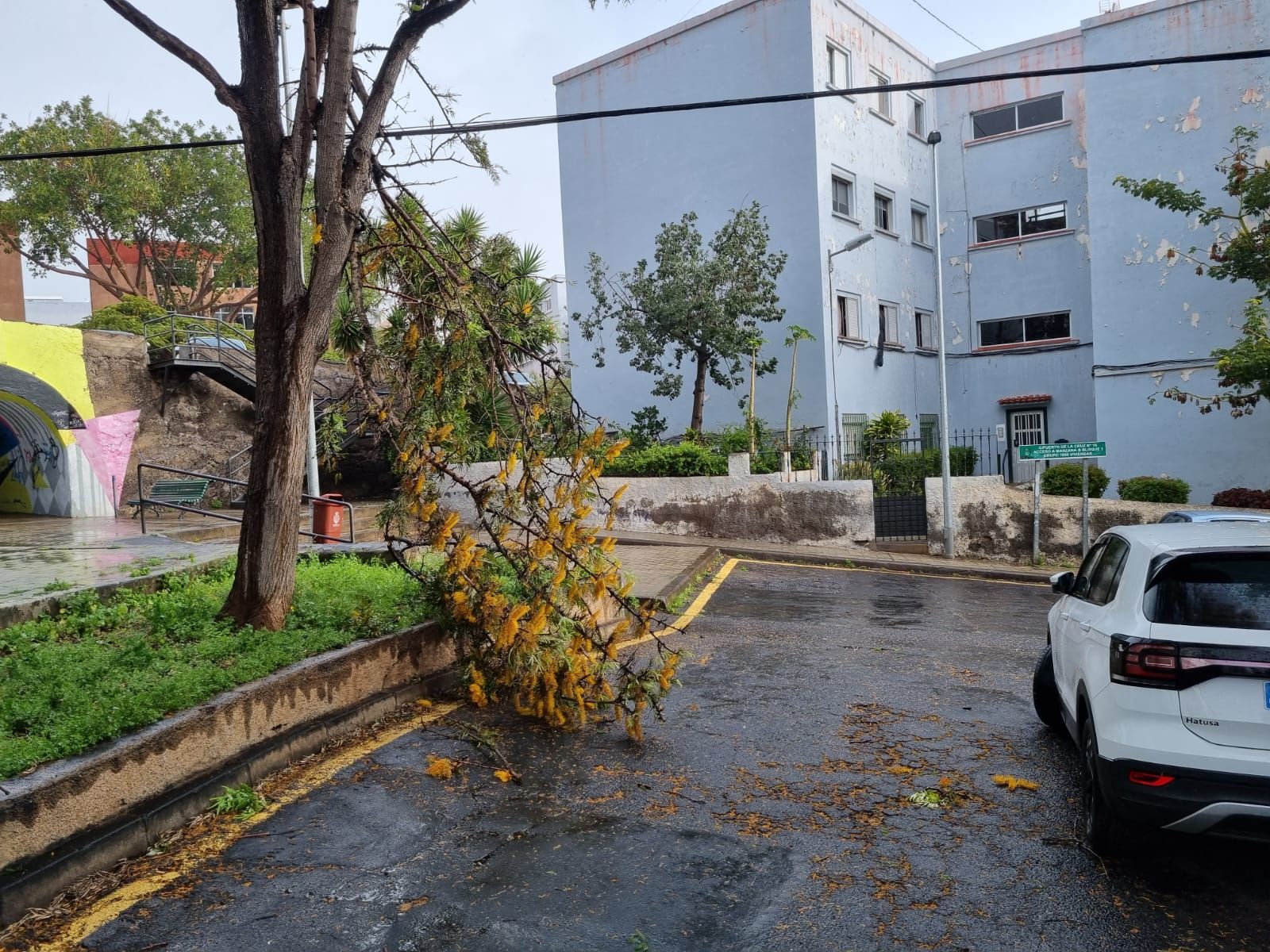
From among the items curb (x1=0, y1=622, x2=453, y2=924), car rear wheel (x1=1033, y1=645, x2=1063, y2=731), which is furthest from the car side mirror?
curb (x1=0, y1=622, x2=453, y2=924)

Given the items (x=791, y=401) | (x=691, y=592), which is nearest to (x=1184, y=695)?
(x=691, y=592)

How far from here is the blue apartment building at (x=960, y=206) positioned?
22719 millimetres

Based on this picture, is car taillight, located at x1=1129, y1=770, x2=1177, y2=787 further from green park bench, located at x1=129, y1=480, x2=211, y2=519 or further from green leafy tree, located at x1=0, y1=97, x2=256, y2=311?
green leafy tree, located at x1=0, y1=97, x2=256, y2=311

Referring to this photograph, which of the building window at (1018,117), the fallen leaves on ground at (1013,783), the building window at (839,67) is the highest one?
the building window at (839,67)

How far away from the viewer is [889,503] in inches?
782

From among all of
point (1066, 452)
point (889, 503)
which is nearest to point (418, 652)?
point (1066, 452)

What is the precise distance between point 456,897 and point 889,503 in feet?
55.5

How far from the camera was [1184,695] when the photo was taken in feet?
13.5

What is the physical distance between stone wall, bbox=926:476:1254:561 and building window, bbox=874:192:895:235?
11.0 m

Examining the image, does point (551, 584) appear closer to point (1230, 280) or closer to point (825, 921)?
point (825, 921)

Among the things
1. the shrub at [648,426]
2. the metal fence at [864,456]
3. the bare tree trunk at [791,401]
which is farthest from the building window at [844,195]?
the shrub at [648,426]

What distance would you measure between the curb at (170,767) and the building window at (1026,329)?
24.6 metres

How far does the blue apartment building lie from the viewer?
22719 millimetres

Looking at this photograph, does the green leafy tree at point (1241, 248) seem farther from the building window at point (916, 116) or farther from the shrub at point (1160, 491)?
the building window at point (916, 116)
